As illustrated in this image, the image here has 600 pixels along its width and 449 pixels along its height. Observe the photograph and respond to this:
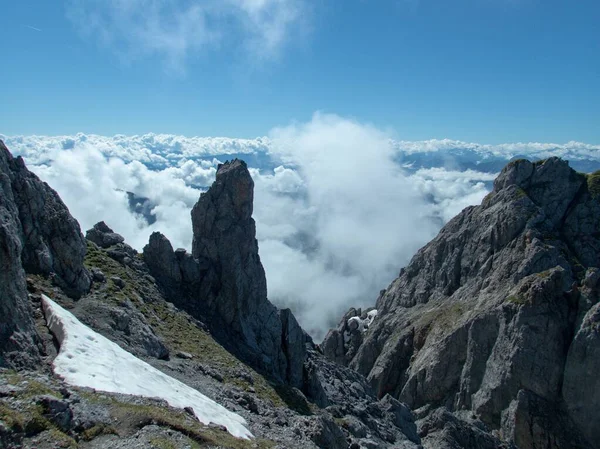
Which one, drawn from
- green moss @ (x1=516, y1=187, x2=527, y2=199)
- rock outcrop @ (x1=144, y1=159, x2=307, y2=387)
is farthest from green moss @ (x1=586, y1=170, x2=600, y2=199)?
rock outcrop @ (x1=144, y1=159, x2=307, y2=387)

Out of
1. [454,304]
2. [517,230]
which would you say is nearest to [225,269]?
[454,304]

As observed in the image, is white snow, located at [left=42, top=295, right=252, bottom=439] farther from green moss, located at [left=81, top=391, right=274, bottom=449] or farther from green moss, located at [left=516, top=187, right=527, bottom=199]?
green moss, located at [left=516, top=187, right=527, bottom=199]

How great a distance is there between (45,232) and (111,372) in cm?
1824

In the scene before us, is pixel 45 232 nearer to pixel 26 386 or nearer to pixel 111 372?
pixel 111 372

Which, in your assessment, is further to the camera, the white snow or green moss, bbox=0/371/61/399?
the white snow

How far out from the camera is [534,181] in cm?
12538

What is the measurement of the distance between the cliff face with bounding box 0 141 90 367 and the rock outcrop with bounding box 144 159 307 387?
15.5 meters

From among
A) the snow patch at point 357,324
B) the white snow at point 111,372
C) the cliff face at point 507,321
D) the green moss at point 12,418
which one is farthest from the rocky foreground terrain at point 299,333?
the snow patch at point 357,324

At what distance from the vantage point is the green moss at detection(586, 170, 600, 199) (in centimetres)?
11969

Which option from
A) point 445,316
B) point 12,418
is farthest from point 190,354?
point 445,316

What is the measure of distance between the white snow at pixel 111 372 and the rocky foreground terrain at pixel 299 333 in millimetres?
970

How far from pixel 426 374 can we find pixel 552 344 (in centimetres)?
2542

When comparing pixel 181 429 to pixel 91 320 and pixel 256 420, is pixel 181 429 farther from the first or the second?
pixel 91 320

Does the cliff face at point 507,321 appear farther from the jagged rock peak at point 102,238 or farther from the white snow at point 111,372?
the jagged rock peak at point 102,238
